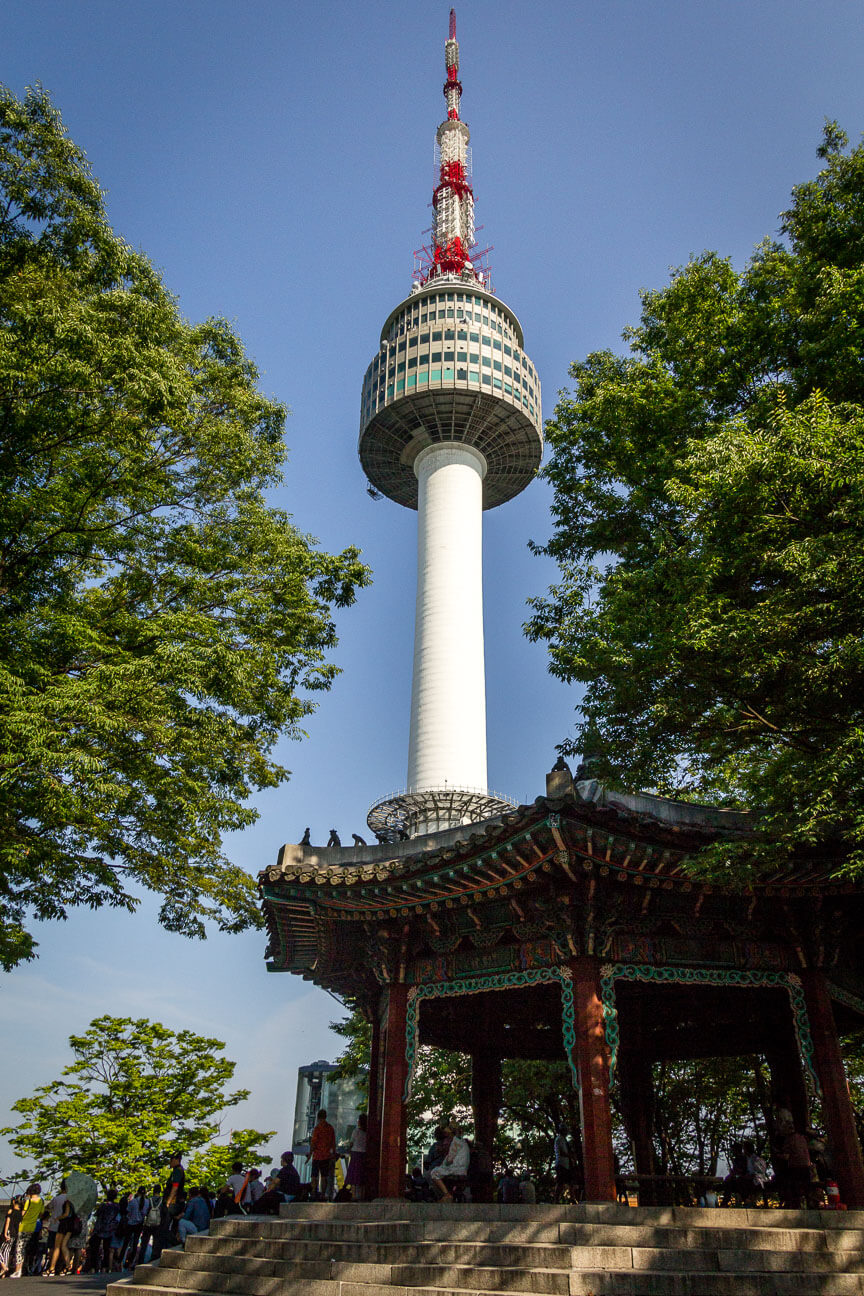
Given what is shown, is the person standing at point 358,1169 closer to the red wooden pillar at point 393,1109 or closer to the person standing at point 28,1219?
the red wooden pillar at point 393,1109

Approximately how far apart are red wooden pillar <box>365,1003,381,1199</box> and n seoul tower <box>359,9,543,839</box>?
62.4ft

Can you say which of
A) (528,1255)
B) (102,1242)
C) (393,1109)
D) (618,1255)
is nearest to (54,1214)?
(102,1242)

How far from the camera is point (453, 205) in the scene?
51.8m

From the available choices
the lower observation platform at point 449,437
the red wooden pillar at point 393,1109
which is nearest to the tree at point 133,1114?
the red wooden pillar at point 393,1109

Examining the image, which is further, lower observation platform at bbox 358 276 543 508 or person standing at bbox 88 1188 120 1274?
lower observation platform at bbox 358 276 543 508

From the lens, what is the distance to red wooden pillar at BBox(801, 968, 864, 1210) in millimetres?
11570

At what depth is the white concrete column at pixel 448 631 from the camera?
36.9m

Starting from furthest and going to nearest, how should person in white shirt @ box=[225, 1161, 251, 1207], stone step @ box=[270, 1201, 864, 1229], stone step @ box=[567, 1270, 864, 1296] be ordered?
person in white shirt @ box=[225, 1161, 251, 1207]
stone step @ box=[270, 1201, 864, 1229]
stone step @ box=[567, 1270, 864, 1296]

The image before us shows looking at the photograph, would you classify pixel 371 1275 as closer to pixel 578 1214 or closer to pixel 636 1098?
pixel 578 1214

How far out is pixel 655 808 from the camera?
532 inches

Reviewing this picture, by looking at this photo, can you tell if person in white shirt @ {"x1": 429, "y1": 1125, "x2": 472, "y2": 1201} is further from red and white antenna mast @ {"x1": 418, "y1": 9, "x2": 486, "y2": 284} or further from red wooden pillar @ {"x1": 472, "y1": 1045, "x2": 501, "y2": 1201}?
red and white antenna mast @ {"x1": 418, "y1": 9, "x2": 486, "y2": 284}

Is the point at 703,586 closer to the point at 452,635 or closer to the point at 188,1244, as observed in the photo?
the point at 188,1244

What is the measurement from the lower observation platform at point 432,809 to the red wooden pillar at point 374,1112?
732 inches

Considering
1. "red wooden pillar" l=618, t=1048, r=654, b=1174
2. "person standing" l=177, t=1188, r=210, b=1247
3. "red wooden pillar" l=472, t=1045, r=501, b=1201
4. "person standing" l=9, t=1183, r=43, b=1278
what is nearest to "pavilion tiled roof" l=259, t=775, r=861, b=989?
"red wooden pillar" l=472, t=1045, r=501, b=1201
